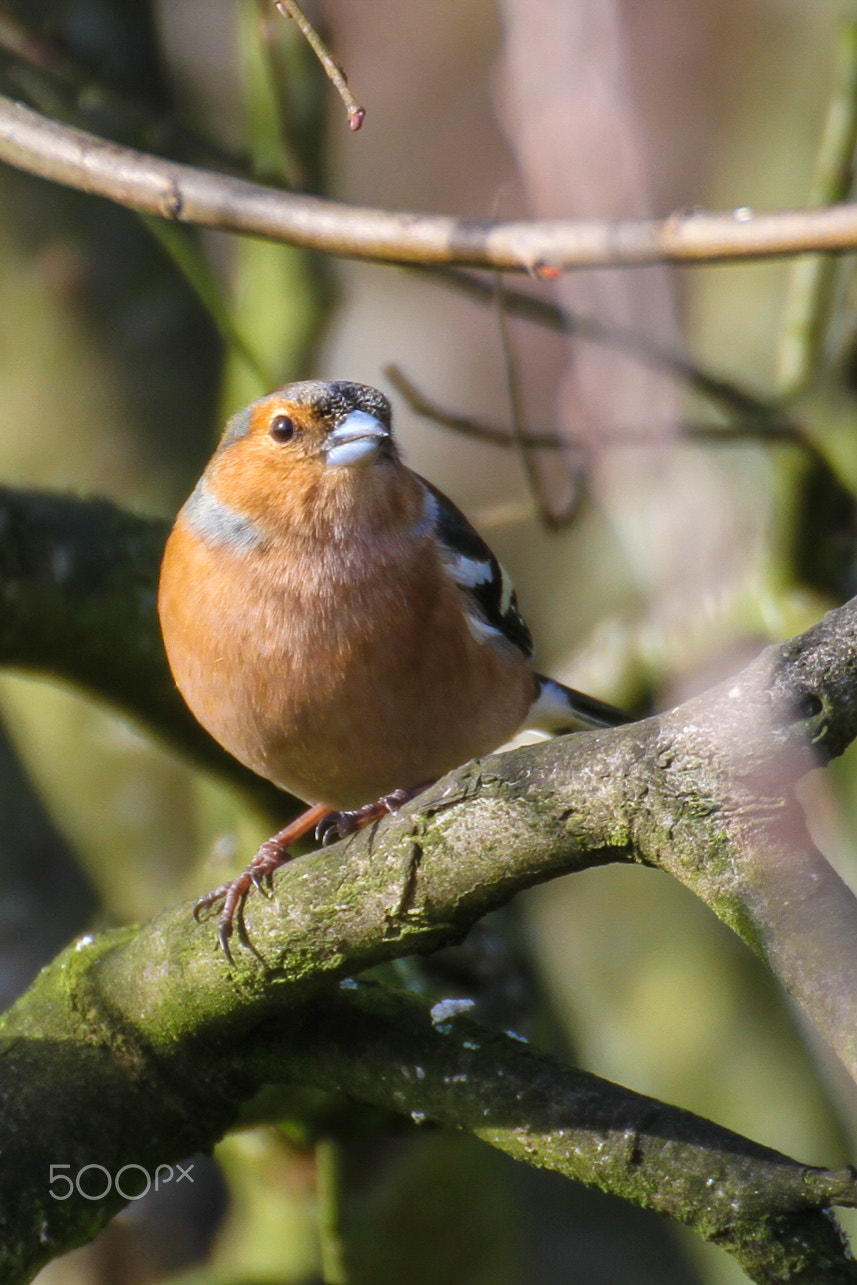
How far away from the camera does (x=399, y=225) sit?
2.53 meters

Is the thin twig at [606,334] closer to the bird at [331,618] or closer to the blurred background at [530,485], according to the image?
the blurred background at [530,485]

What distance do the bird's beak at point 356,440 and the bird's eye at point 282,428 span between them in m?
0.14

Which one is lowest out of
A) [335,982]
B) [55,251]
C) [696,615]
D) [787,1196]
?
[787,1196]

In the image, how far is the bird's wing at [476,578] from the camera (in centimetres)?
406

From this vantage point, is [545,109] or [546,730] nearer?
[545,109]

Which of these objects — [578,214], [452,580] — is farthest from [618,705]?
[578,214]

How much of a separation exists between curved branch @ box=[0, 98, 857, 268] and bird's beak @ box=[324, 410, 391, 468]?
116cm

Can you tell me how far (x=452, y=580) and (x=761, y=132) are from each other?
4.19 metres

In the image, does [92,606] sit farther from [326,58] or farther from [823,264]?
[823,264]

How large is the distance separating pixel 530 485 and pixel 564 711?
0.79 m

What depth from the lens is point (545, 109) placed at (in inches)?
150

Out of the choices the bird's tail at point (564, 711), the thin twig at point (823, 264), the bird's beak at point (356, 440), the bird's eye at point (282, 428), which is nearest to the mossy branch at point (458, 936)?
the bird's beak at point (356, 440)

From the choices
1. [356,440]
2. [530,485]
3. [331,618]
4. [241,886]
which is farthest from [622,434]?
[241,886]

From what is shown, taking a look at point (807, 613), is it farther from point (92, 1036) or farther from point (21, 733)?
point (21, 733)
